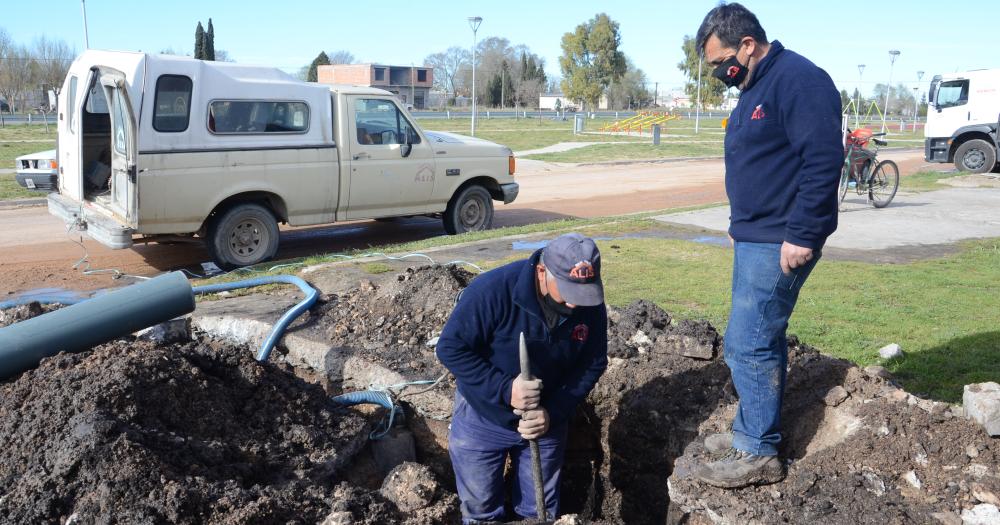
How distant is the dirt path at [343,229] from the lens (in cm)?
919

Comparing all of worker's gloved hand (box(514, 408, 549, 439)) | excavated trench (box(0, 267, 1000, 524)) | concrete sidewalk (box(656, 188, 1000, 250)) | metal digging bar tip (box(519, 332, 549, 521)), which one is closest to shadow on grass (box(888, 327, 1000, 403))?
excavated trench (box(0, 267, 1000, 524))

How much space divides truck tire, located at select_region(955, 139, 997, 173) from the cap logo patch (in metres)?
21.9

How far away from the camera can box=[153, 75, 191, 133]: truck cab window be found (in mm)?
8609

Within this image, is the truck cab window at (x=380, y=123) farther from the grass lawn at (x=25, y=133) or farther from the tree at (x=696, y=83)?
the tree at (x=696, y=83)

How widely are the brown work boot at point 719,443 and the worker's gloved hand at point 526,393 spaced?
99 centimetres

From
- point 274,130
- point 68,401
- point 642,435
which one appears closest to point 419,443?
point 642,435

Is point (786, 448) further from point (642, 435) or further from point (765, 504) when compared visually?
point (642, 435)

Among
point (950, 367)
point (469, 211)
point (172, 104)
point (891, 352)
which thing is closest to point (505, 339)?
point (891, 352)

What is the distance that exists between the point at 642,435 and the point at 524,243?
210 inches

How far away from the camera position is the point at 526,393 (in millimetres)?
3490

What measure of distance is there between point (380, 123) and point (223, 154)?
218 centimetres

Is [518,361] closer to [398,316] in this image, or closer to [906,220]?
[398,316]

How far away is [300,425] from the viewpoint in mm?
4246

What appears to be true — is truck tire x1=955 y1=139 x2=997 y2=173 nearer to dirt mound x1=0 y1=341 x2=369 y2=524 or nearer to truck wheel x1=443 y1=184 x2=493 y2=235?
truck wheel x1=443 y1=184 x2=493 y2=235
